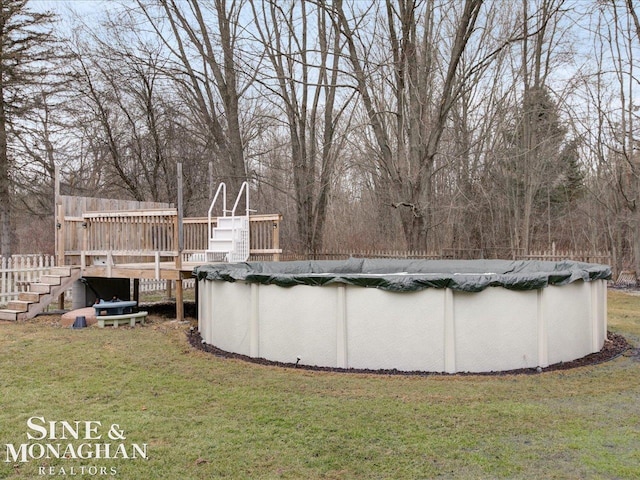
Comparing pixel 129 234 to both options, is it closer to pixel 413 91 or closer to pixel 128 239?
pixel 128 239

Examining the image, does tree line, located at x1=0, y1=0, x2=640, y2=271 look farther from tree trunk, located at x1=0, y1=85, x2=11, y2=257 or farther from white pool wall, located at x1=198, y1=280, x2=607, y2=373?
white pool wall, located at x1=198, y1=280, x2=607, y2=373

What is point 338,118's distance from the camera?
18.0 metres

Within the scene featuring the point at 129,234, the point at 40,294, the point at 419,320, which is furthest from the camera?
the point at 40,294

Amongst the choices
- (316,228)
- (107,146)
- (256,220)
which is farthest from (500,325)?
(107,146)

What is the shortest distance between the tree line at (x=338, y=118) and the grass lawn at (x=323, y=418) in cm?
881

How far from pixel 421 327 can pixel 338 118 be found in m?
13.9

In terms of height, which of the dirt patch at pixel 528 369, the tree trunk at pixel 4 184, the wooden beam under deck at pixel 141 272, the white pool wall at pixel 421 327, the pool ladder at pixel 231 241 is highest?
the tree trunk at pixel 4 184

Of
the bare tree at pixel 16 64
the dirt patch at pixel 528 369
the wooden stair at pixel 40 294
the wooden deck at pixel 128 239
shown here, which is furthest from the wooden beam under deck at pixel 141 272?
the bare tree at pixel 16 64

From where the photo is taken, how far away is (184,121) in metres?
19.2

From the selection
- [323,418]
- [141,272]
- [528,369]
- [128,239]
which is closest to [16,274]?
[128,239]

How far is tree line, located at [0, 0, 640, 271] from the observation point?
14.4 m

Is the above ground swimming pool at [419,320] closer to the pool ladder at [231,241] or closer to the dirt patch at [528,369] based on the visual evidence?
the dirt patch at [528,369]

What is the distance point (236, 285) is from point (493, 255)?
13.8 meters

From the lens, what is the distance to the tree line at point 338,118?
47.2ft
